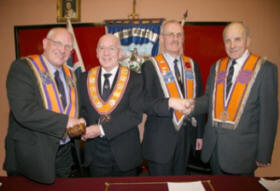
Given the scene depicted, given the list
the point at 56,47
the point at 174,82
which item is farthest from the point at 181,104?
the point at 56,47

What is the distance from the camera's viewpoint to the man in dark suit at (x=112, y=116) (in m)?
1.73

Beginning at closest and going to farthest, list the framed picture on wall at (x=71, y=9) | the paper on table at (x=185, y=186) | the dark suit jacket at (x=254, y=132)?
Result: the paper on table at (x=185, y=186) < the dark suit jacket at (x=254, y=132) < the framed picture on wall at (x=71, y=9)

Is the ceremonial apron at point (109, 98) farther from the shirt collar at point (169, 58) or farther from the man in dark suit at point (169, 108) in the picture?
the shirt collar at point (169, 58)

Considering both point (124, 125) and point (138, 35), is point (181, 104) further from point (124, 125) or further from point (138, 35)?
point (138, 35)

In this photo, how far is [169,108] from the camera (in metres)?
1.80

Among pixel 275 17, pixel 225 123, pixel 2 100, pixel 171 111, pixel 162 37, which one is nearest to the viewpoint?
pixel 225 123

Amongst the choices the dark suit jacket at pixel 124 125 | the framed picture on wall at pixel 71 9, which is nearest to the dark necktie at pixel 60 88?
the dark suit jacket at pixel 124 125

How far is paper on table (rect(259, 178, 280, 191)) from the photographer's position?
1.07 meters

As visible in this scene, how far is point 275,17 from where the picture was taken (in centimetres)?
318

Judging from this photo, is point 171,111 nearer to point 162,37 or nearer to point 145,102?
point 145,102

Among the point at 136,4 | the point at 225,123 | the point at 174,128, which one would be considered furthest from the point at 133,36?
the point at 225,123

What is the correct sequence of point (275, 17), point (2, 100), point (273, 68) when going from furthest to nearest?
point (2, 100) → point (275, 17) → point (273, 68)

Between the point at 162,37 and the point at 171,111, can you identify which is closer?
the point at 171,111

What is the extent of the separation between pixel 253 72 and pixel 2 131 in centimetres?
441
